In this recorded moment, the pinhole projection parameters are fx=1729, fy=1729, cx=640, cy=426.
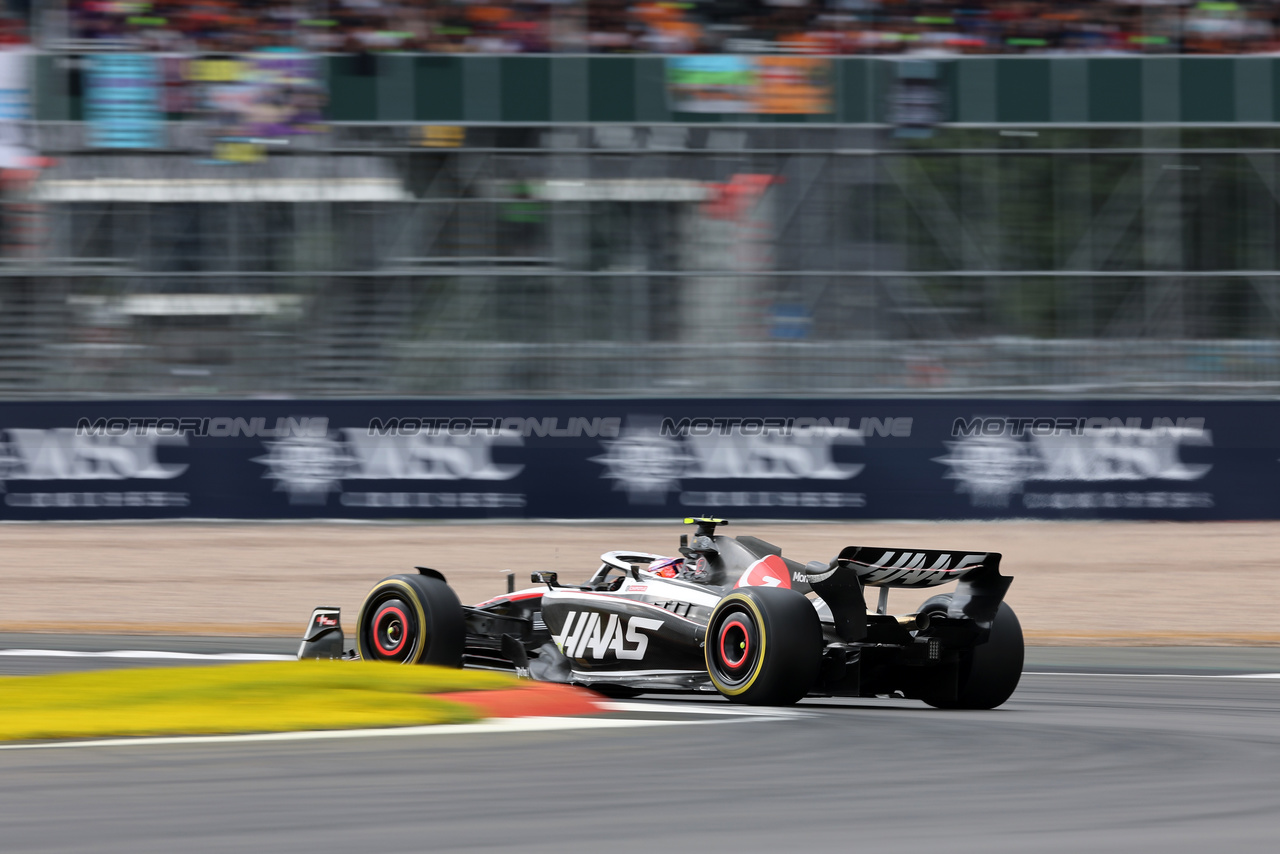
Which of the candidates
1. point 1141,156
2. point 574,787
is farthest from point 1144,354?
point 574,787

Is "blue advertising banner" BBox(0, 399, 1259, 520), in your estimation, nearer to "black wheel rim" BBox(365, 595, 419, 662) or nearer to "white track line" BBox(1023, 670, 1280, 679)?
"white track line" BBox(1023, 670, 1280, 679)

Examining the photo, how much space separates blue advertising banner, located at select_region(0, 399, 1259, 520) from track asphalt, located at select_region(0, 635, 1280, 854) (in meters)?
10.5

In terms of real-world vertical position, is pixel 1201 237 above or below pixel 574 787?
above

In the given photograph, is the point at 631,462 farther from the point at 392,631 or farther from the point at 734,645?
the point at 734,645

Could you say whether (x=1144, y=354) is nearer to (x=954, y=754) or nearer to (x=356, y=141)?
(x=356, y=141)

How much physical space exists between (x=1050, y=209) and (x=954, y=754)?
50.0 feet

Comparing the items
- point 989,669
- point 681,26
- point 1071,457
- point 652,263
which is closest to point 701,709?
point 989,669

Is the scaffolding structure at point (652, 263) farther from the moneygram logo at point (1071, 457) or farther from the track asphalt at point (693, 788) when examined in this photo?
the track asphalt at point (693, 788)

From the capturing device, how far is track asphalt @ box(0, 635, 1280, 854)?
17.1 ft

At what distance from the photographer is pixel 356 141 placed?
20656 mm

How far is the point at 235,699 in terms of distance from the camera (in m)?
8.00

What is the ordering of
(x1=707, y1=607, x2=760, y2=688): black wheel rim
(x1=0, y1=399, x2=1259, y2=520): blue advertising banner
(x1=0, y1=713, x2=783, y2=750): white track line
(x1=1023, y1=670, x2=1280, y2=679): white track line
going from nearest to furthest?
(x1=0, y1=713, x2=783, y2=750): white track line → (x1=707, y1=607, x2=760, y2=688): black wheel rim → (x1=1023, y1=670, x2=1280, y2=679): white track line → (x1=0, y1=399, x2=1259, y2=520): blue advertising banner

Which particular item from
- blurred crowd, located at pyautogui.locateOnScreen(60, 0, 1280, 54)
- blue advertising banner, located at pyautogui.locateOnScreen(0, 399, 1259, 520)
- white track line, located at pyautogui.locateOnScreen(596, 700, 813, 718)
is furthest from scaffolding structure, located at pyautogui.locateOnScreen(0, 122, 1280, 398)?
white track line, located at pyautogui.locateOnScreen(596, 700, 813, 718)

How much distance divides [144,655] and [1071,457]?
1099 centimetres
